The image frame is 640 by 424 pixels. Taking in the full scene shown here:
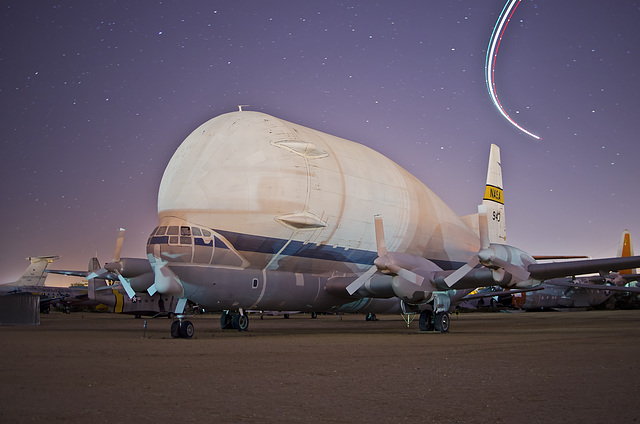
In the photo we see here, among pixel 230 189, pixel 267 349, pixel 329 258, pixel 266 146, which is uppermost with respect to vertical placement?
pixel 266 146

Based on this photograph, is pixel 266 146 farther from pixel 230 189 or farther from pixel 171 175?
pixel 171 175

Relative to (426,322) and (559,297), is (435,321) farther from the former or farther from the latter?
(559,297)

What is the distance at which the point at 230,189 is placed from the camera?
20203 mm

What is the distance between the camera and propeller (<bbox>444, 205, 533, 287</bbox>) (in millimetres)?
19766

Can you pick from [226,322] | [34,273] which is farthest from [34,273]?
[226,322]

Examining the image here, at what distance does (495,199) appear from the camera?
104ft

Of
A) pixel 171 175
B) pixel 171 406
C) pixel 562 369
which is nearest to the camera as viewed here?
pixel 171 406

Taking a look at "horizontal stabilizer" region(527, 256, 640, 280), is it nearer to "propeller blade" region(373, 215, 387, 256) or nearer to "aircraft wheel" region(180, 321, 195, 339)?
"propeller blade" region(373, 215, 387, 256)

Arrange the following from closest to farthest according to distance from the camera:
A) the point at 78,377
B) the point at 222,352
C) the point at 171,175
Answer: the point at 78,377, the point at 222,352, the point at 171,175

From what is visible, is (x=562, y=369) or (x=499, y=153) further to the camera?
(x=499, y=153)

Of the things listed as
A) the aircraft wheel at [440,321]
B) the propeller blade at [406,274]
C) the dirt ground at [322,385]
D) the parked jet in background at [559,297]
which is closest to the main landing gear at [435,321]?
the aircraft wheel at [440,321]

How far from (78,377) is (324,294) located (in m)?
14.3

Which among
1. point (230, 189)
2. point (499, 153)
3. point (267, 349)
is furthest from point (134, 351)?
point (499, 153)

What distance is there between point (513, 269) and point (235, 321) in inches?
465
